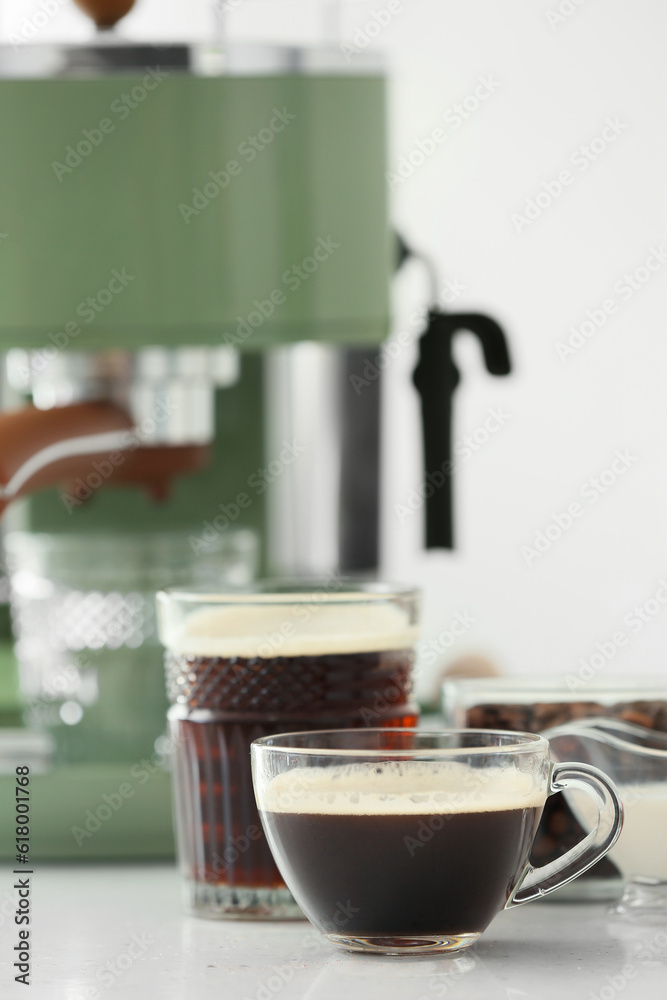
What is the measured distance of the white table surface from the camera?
0.48 meters

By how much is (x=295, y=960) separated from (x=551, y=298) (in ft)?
3.27

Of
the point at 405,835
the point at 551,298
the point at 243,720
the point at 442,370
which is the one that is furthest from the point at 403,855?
the point at 551,298

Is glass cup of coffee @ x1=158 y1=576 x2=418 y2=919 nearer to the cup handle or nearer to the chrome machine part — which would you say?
the cup handle

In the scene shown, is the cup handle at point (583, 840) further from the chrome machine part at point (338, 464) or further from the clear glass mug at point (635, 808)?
the chrome machine part at point (338, 464)

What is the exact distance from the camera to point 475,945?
0.54 meters

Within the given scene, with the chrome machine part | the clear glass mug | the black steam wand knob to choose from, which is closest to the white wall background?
the chrome machine part

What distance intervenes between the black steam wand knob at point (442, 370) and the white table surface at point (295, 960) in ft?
0.87

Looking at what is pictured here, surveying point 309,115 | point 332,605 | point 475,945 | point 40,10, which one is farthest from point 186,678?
point 40,10

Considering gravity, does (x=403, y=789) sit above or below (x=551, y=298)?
below

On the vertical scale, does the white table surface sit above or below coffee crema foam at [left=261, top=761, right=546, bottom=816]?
below

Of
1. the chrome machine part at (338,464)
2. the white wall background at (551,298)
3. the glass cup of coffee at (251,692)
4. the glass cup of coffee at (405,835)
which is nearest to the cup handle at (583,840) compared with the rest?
the glass cup of coffee at (405,835)

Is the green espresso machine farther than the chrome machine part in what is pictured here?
No

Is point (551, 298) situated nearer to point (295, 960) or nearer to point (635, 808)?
point (635, 808)

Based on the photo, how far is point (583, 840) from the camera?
20.7 inches
